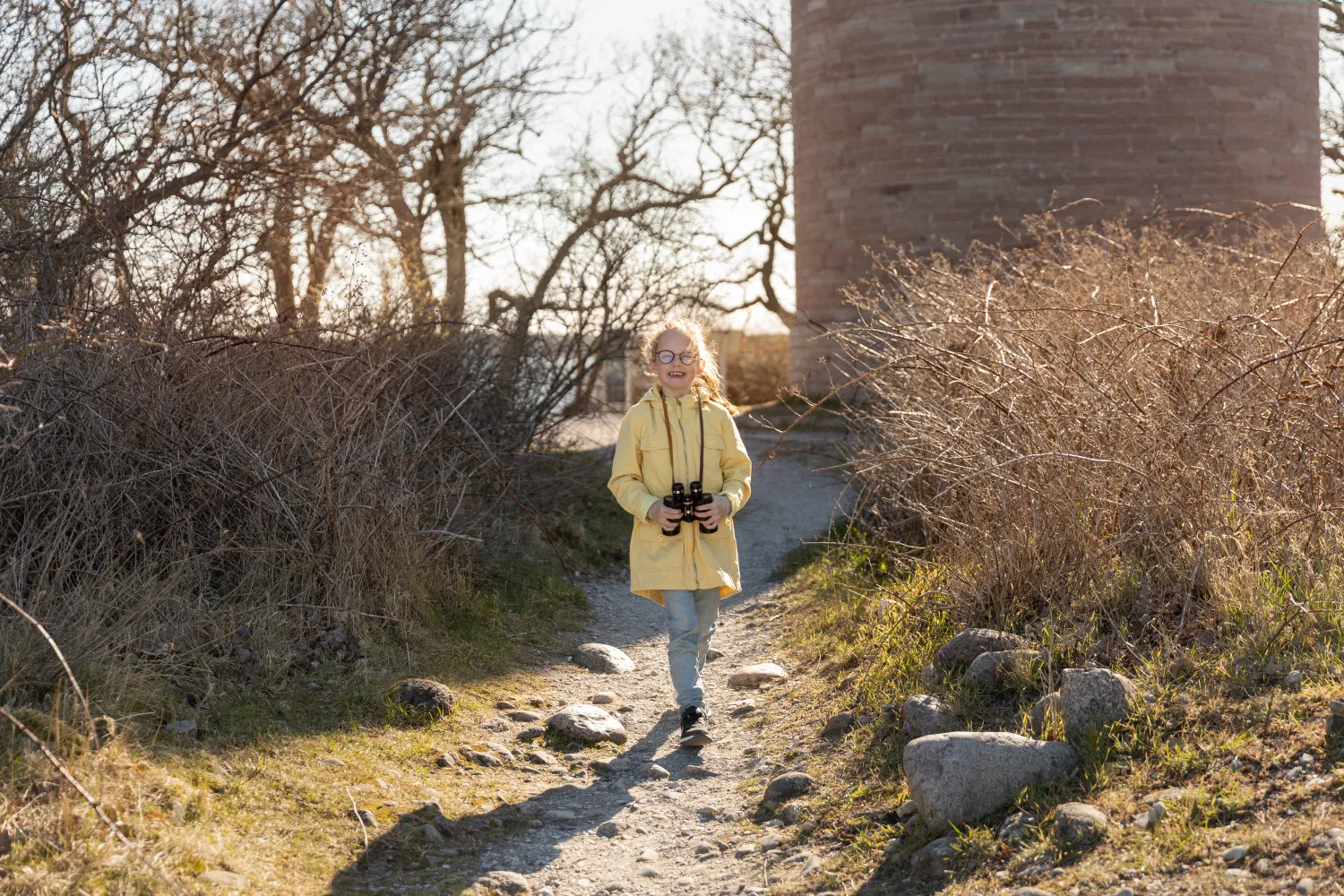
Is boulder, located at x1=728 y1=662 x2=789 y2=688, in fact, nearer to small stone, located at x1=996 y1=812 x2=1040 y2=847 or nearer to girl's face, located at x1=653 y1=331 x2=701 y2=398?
girl's face, located at x1=653 y1=331 x2=701 y2=398

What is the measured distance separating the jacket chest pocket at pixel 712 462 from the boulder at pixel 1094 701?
5.36 ft

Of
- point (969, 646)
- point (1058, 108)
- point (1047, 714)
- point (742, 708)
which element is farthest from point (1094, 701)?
point (1058, 108)

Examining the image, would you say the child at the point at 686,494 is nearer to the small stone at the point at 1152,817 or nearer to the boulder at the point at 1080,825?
the boulder at the point at 1080,825

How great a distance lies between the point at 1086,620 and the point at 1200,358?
3.93 ft

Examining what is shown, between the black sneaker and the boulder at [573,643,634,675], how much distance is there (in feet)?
3.90

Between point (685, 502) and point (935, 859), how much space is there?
5.87 ft

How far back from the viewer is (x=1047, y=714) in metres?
3.72

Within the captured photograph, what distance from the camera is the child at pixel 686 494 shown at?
471 centimetres

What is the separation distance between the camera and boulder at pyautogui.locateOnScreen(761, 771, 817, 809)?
4098 millimetres

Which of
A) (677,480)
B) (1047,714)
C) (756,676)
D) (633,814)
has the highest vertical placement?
(677,480)

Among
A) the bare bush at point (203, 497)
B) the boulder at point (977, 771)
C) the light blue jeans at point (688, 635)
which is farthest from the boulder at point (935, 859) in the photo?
the bare bush at point (203, 497)

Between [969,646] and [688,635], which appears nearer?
[969,646]

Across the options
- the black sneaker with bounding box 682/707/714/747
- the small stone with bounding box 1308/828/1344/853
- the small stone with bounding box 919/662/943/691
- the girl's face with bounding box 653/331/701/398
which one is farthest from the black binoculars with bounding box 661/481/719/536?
the small stone with bounding box 1308/828/1344/853

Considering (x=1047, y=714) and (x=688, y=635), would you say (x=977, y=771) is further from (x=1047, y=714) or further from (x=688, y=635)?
(x=688, y=635)
